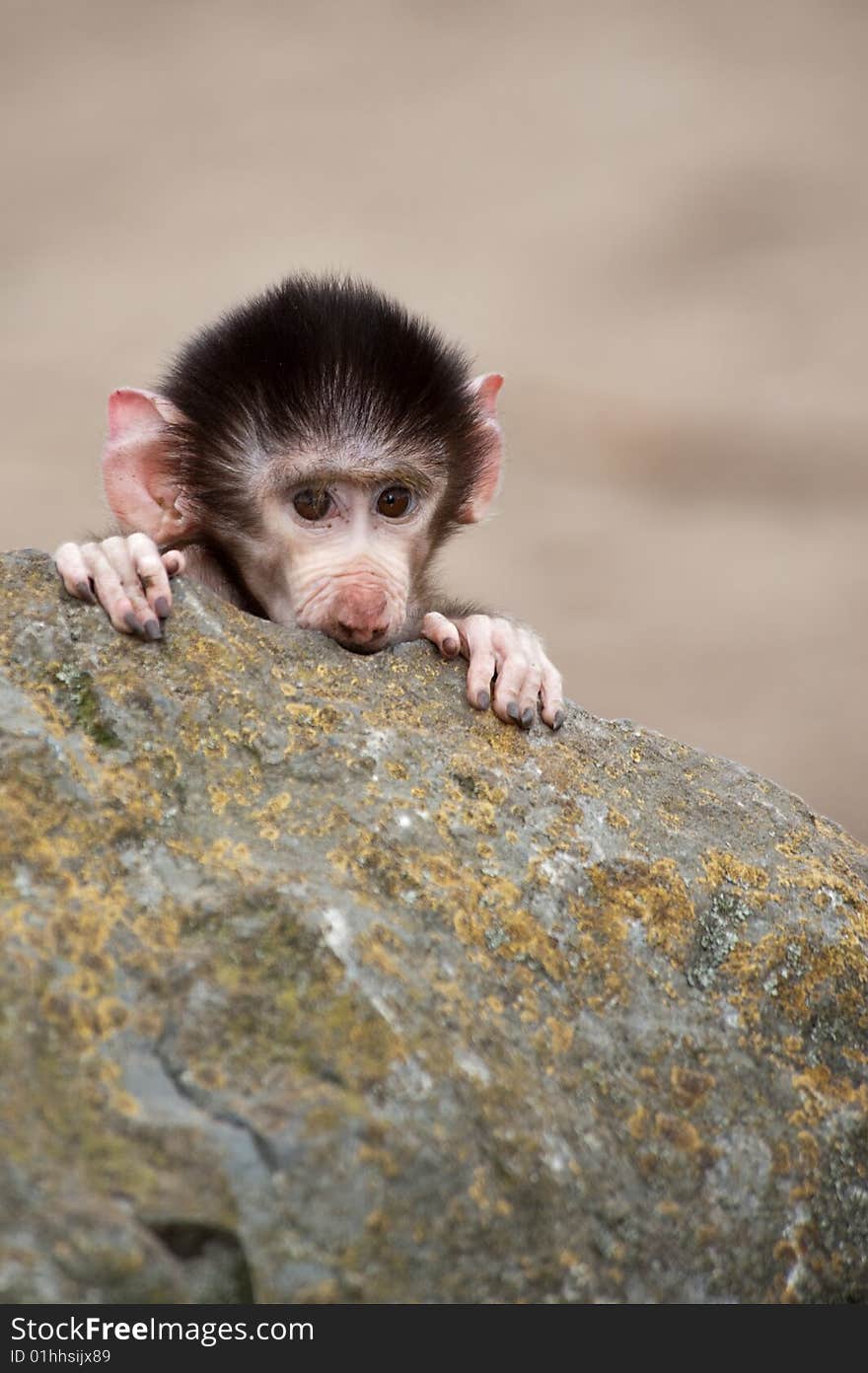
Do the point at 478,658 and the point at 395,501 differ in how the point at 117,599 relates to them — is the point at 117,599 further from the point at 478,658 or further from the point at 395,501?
the point at 395,501

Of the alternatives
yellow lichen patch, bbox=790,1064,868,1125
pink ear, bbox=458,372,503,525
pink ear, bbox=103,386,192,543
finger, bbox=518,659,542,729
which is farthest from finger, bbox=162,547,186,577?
pink ear, bbox=458,372,503,525

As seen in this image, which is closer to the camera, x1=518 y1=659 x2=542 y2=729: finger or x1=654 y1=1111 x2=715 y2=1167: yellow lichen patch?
x1=654 y1=1111 x2=715 y2=1167: yellow lichen patch

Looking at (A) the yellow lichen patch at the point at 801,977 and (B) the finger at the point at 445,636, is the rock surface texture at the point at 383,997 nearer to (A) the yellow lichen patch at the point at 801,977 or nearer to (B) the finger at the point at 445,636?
(A) the yellow lichen patch at the point at 801,977

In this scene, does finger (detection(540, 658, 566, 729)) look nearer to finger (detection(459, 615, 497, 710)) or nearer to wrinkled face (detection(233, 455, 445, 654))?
finger (detection(459, 615, 497, 710))

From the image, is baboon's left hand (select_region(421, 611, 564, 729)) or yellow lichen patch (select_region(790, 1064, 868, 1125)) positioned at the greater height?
baboon's left hand (select_region(421, 611, 564, 729))

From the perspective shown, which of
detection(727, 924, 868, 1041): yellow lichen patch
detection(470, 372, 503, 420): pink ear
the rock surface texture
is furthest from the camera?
detection(470, 372, 503, 420): pink ear
